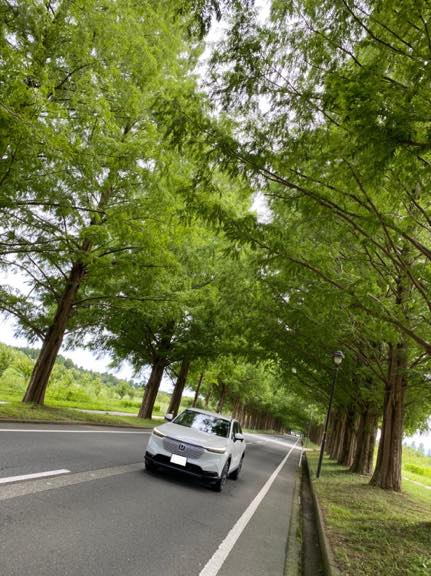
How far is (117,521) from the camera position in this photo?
5039mm

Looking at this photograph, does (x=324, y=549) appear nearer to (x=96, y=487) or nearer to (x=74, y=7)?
(x=96, y=487)

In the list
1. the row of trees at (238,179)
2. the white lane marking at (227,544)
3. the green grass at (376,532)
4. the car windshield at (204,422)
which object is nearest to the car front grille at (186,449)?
the car windshield at (204,422)

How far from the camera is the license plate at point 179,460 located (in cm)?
790

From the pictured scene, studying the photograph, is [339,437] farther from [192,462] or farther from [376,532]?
[192,462]

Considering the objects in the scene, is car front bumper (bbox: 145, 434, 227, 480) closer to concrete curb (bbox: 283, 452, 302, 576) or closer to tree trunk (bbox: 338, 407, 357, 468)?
concrete curb (bbox: 283, 452, 302, 576)

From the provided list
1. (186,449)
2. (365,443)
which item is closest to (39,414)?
(186,449)

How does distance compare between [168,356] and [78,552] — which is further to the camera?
[168,356]

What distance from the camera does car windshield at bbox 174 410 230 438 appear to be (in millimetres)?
9172

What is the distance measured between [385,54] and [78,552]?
244 inches

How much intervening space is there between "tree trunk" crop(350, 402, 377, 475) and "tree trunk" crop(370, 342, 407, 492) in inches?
201

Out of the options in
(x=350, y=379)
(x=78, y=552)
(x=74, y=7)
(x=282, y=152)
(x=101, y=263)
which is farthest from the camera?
(x=350, y=379)

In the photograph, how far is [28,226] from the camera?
1322 centimetres

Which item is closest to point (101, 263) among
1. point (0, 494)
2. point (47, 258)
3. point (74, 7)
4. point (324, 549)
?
point (47, 258)

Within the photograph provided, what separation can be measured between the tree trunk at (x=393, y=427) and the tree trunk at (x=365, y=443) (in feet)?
16.8
